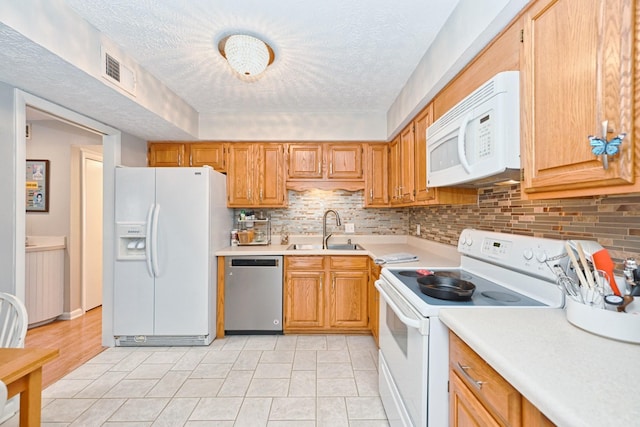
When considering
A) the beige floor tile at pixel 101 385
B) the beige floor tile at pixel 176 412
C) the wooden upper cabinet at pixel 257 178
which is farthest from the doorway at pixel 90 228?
the beige floor tile at pixel 176 412

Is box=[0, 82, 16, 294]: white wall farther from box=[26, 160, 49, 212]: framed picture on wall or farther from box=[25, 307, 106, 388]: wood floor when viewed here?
box=[26, 160, 49, 212]: framed picture on wall

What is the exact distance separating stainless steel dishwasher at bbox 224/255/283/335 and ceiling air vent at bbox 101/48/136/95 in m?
1.68

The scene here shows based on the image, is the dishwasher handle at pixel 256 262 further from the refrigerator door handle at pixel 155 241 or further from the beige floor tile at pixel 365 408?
the beige floor tile at pixel 365 408

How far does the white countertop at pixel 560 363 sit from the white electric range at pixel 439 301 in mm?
141

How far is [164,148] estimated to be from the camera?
323cm

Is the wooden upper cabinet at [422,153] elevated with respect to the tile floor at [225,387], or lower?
elevated

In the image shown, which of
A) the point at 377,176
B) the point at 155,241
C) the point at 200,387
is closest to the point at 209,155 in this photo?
the point at 155,241

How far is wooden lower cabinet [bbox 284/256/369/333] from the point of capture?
2.94 meters

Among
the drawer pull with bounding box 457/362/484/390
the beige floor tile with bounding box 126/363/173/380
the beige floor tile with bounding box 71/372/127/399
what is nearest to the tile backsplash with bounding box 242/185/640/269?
the drawer pull with bounding box 457/362/484/390

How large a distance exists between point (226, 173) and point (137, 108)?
1.12 metres

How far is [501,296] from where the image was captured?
4.28ft

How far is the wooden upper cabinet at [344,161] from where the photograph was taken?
3.24 metres

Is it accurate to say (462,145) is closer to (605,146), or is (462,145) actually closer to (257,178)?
(605,146)

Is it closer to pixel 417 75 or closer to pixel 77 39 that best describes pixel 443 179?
pixel 417 75
